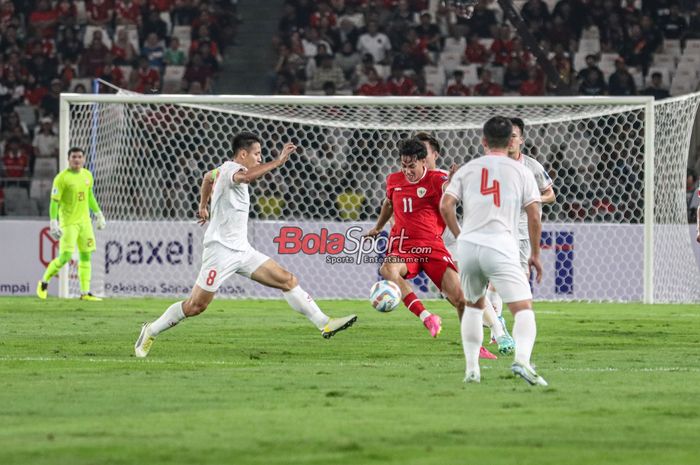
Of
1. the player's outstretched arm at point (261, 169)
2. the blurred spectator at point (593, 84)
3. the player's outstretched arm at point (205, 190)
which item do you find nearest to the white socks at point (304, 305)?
the player's outstretched arm at point (261, 169)

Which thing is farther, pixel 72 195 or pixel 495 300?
pixel 72 195

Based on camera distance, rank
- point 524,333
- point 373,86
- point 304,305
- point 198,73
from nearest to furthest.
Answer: point 524,333, point 304,305, point 373,86, point 198,73

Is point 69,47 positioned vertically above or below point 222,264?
above

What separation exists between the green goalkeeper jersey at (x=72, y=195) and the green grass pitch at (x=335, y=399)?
4613mm

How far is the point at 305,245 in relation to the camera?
68.1ft

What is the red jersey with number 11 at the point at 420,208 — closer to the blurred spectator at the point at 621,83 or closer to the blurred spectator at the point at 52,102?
the blurred spectator at the point at 621,83

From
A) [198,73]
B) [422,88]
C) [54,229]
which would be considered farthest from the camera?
[198,73]

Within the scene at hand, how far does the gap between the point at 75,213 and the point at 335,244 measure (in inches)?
150

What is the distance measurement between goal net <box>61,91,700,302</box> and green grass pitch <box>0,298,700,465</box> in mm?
5239

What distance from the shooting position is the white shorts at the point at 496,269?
29.7ft

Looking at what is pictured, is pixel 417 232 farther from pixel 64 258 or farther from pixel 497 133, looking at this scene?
pixel 64 258

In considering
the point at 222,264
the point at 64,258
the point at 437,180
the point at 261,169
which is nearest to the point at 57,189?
the point at 64,258

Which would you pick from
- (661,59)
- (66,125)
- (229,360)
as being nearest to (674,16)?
(661,59)

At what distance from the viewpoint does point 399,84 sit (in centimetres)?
2734
